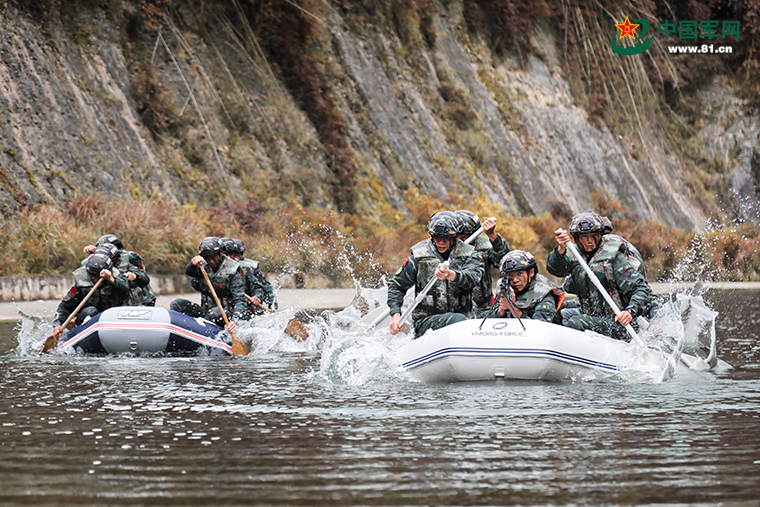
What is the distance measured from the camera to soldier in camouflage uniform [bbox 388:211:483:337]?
8.36 meters

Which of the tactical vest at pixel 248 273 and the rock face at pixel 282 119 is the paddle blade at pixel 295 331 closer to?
the tactical vest at pixel 248 273

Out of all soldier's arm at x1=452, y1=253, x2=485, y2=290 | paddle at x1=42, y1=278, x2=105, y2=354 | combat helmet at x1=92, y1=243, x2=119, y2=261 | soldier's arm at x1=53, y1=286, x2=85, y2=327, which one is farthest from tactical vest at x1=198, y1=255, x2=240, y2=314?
soldier's arm at x1=452, y1=253, x2=485, y2=290

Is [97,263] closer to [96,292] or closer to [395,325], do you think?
[96,292]

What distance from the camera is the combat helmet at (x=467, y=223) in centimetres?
892

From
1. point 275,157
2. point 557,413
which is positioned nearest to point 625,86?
point 275,157

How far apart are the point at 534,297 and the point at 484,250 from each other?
4.71 feet

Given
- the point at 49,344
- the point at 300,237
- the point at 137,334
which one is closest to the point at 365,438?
the point at 137,334

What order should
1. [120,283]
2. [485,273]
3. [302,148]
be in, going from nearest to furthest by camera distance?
1. [485,273]
2. [120,283]
3. [302,148]

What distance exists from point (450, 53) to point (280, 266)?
15.8 m

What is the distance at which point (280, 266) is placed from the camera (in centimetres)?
2058

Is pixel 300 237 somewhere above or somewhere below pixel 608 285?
above

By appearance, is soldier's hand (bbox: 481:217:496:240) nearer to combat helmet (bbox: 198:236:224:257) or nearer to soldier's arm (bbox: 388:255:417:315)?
soldier's arm (bbox: 388:255:417:315)

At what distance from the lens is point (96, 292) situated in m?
11.4

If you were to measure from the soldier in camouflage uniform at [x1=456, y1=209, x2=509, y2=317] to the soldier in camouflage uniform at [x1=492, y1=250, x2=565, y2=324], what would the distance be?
273mm
